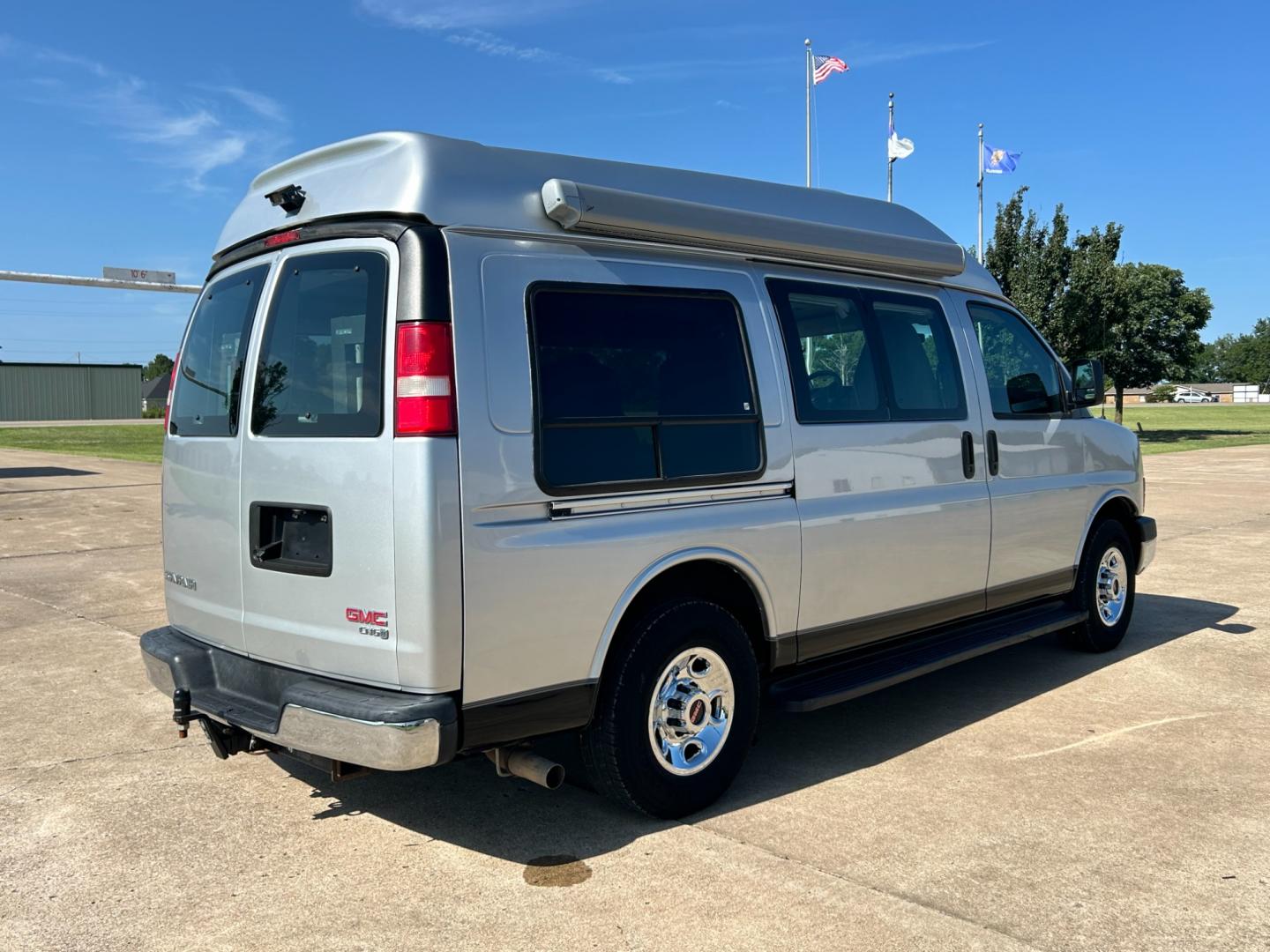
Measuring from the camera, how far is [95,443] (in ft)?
126

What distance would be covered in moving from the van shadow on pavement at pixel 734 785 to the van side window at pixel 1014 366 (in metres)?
1.59

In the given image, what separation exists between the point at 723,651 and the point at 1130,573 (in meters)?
4.09

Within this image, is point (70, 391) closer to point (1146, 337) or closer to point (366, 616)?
point (1146, 337)

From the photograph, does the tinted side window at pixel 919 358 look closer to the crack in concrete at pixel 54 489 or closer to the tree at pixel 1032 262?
the crack in concrete at pixel 54 489

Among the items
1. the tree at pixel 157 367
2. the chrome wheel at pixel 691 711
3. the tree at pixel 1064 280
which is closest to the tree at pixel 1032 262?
the tree at pixel 1064 280

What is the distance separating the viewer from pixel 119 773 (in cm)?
490

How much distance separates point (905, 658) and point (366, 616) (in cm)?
281

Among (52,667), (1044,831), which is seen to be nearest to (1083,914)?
(1044,831)

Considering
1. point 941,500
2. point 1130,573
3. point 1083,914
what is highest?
point 941,500

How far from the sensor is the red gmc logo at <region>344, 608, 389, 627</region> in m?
3.60

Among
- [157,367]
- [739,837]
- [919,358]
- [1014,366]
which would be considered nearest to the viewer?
[739,837]

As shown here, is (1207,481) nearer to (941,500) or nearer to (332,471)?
(941,500)

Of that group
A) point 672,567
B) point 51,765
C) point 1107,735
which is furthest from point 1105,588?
Result: point 51,765

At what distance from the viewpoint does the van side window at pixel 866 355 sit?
4922mm
